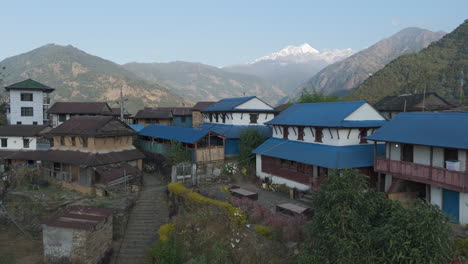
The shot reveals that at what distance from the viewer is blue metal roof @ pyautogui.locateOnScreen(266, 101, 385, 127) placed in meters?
25.5

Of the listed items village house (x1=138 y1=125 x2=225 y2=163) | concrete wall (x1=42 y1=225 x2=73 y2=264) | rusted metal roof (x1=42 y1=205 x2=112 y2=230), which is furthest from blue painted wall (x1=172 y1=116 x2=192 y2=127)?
concrete wall (x1=42 y1=225 x2=73 y2=264)

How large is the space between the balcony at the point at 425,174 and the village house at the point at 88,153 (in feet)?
68.9

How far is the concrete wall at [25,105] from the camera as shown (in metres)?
49.9

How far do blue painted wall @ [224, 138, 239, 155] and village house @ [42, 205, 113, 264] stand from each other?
16.4m

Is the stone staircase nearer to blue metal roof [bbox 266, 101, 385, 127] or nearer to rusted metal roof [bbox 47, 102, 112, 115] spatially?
blue metal roof [bbox 266, 101, 385, 127]

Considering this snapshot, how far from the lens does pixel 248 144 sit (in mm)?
32875

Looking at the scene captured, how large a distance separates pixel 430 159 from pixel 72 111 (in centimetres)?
4878

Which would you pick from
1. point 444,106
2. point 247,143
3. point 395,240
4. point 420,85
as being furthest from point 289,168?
point 420,85

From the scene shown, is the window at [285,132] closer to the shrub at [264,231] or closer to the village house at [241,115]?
the village house at [241,115]

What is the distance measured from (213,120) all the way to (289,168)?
19.0 m

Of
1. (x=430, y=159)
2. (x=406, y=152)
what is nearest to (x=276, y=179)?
(x=406, y=152)

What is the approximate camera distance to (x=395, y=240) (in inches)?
418

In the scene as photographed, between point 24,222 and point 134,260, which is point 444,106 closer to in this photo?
point 134,260

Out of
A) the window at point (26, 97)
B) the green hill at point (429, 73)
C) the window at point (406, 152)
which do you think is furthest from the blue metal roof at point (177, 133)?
the green hill at point (429, 73)
